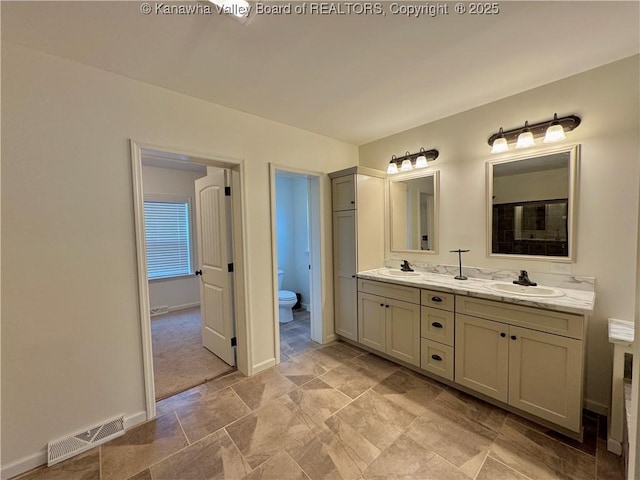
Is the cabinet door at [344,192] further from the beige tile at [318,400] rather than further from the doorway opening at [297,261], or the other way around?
the beige tile at [318,400]

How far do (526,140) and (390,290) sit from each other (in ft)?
5.49

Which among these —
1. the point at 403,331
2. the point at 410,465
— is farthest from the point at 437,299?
the point at 410,465

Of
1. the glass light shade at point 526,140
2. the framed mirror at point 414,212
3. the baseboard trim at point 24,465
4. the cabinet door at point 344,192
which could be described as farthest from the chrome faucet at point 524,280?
the baseboard trim at point 24,465

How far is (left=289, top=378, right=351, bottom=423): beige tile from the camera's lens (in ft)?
6.93

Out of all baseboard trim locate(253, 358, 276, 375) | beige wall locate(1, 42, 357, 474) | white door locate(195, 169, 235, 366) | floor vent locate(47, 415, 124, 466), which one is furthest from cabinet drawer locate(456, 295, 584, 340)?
floor vent locate(47, 415, 124, 466)

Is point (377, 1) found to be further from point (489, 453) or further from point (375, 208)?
point (489, 453)

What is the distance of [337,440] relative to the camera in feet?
6.08

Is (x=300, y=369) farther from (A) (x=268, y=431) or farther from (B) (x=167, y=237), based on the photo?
(B) (x=167, y=237)

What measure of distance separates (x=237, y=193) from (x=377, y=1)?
1.74 m

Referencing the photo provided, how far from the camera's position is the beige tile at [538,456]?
1.60 m

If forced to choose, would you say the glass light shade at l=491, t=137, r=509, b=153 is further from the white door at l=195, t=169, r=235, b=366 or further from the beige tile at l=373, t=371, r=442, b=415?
the white door at l=195, t=169, r=235, b=366

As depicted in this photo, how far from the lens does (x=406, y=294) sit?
2.61m

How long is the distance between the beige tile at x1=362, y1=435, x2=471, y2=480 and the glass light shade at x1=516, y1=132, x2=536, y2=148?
7.65 feet

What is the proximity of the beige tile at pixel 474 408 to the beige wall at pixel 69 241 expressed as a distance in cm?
234
